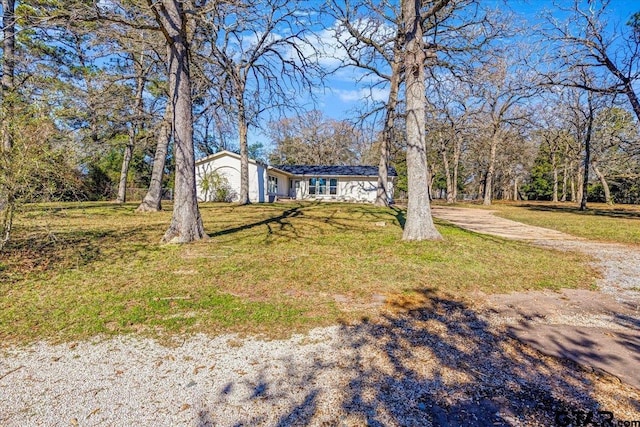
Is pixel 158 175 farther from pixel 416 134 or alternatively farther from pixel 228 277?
pixel 416 134

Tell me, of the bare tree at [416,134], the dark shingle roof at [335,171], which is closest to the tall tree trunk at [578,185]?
the dark shingle roof at [335,171]

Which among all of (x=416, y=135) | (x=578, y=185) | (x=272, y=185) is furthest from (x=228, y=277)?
(x=578, y=185)

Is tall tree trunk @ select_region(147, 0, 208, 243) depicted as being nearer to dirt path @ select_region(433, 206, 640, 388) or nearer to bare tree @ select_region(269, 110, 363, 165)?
dirt path @ select_region(433, 206, 640, 388)

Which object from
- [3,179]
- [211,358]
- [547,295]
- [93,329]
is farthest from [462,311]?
[3,179]

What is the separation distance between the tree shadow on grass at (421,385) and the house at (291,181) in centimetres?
1920

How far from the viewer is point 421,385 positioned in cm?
225

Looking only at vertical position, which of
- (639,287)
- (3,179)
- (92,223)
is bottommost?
(639,287)

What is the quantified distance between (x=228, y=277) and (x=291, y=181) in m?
23.0

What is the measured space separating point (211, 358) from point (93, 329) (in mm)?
1404

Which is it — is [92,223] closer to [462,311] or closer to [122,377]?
[122,377]

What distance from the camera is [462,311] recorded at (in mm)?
3650

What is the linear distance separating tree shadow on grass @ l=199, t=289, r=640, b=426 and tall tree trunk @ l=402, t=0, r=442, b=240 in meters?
3.89

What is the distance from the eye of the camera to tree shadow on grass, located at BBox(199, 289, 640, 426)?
1.93 metres

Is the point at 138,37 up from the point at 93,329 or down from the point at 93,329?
up
